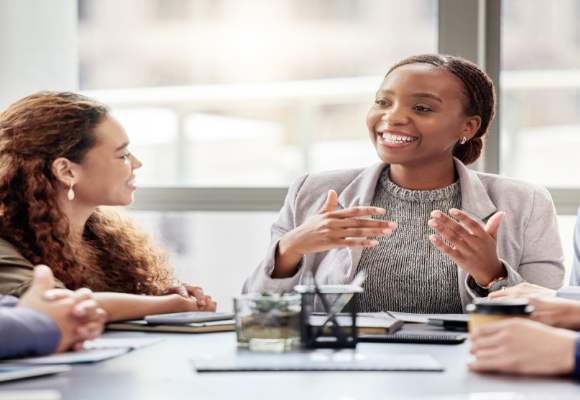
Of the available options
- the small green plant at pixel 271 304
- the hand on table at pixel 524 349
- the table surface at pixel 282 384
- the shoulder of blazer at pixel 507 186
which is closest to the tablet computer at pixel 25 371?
the table surface at pixel 282 384

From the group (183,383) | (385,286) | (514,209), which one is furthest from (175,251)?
(183,383)

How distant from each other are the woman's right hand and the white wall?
175 centimetres

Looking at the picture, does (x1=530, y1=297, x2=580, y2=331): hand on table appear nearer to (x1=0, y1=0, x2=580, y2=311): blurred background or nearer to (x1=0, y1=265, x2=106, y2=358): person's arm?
(x1=0, y1=265, x2=106, y2=358): person's arm

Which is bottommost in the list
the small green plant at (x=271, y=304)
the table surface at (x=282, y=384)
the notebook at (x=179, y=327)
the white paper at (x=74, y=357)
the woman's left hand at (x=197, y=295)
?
the woman's left hand at (x=197, y=295)

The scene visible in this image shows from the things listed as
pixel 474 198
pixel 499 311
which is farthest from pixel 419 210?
pixel 499 311

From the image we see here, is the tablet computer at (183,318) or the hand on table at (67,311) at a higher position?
the hand on table at (67,311)

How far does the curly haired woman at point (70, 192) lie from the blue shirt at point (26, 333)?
43 centimetres

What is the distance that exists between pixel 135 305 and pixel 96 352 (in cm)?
36

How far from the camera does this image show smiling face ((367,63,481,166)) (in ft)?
6.75

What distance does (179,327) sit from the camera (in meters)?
1.38

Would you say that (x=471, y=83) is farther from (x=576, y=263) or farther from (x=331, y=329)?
(x=331, y=329)

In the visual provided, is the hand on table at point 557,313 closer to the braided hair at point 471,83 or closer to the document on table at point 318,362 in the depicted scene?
the document on table at point 318,362

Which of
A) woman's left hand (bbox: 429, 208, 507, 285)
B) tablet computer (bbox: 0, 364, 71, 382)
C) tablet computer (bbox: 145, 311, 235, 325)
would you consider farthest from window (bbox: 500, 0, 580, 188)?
tablet computer (bbox: 0, 364, 71, 382)

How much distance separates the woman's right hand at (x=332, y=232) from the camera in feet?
5.41
